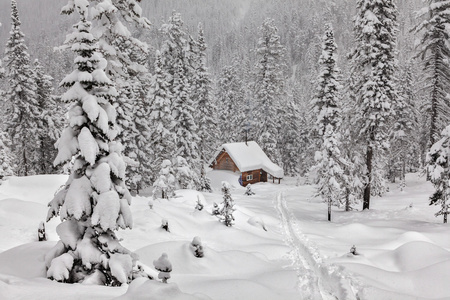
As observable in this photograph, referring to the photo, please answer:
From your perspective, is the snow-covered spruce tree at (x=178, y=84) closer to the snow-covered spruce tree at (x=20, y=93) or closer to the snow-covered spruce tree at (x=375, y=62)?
the snow-covered spruce tree at (x=20, y=93)

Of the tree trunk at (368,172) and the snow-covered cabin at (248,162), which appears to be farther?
the snow-covered cabin at (248,162)

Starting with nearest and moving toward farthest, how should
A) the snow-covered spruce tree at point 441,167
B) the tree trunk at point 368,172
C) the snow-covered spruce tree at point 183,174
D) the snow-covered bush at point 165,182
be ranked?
1. the snow-covered spruce tree at point 441,167
2. the snow-covered bush at point 165,182
3. the tree trunk at point 368,172
4. the snow-covered spruce tree at point 183,174

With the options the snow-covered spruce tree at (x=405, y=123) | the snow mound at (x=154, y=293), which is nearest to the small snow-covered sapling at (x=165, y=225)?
the snow mound at (x=154, y=293)

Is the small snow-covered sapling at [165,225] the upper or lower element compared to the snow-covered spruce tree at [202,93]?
lower

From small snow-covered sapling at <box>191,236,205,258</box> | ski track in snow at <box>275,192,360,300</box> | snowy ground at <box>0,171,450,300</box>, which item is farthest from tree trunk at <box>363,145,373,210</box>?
small snow-covered sapling at <box>191,236,205,258</box>

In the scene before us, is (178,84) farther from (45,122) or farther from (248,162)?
(248,162)

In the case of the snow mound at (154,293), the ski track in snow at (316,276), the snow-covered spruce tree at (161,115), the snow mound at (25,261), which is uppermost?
the snow-covered spruce tree at (161,115)

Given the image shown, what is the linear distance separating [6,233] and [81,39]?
27.5 ft

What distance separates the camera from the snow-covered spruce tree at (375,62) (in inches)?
914

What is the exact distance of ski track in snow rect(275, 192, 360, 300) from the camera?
30.8ft

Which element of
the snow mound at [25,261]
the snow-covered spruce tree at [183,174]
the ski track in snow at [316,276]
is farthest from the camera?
the snow-covered spruce tree at [183,174]

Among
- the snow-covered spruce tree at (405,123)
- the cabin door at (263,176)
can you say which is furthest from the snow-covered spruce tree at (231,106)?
the snow-covered spruce tree at (405,123)

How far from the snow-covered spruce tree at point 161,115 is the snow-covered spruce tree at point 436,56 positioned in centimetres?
2195

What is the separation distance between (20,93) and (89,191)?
105 feet
